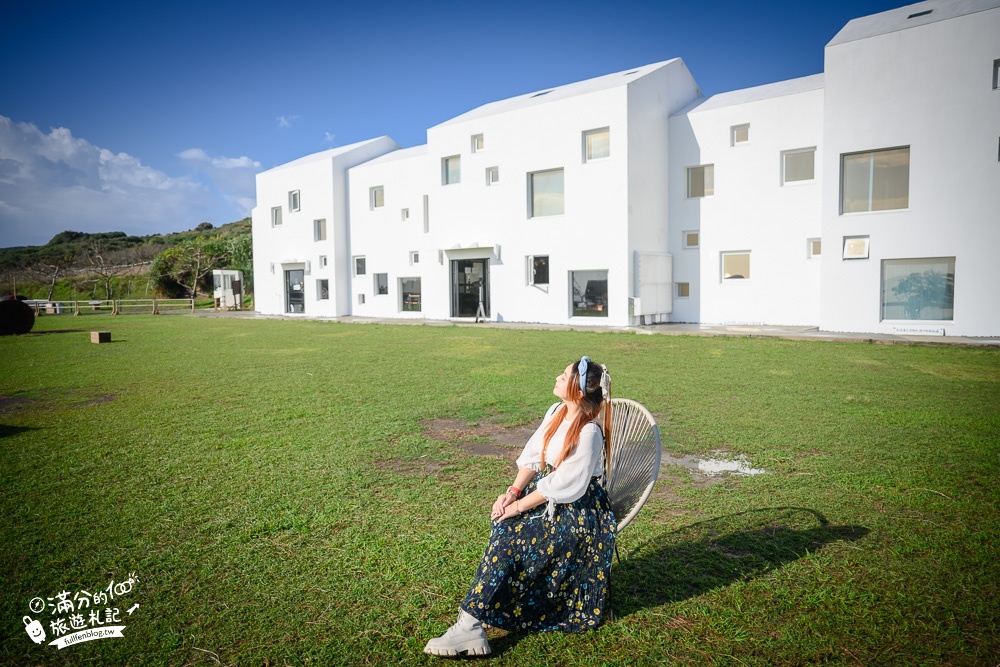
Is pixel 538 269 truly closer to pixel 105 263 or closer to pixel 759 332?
pixel 759 332

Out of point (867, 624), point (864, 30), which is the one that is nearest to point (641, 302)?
point (864, 30)

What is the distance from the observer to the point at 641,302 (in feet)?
69.0

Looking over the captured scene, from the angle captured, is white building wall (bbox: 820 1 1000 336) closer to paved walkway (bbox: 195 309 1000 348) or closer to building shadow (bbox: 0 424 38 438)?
paved walkway (bbox: 195 309 1000 348)

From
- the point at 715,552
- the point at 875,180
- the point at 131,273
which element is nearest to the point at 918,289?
the point at 875,180

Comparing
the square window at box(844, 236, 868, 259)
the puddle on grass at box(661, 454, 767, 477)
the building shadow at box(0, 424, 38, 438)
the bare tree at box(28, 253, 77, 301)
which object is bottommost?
the puddle on grass at box(661, 454, 767, 477)

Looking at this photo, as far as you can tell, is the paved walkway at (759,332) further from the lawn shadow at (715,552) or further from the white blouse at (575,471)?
the white blouse at (575,471)

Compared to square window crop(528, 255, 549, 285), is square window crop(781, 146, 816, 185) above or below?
above

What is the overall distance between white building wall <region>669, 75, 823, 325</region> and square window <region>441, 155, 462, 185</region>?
8800mm

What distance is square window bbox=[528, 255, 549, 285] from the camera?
77.3 feet

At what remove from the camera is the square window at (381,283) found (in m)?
30.2

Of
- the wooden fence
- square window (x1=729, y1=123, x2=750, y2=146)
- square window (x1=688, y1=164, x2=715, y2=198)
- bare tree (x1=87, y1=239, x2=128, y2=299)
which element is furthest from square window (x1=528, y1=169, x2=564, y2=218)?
bare tree (x1=87, y1=239, x2=128, y2=299)

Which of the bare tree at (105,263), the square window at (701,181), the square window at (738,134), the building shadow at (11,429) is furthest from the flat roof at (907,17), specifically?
the bare tree at (105,263)

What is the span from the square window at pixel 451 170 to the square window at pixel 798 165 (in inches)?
494

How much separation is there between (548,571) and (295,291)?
109 ft
